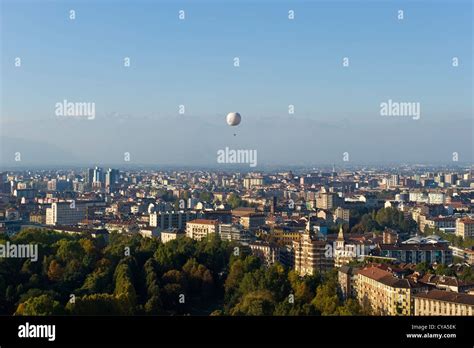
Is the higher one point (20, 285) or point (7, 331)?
point (7, 331)

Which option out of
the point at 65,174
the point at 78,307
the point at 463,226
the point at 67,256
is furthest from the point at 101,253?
the point at 65,174

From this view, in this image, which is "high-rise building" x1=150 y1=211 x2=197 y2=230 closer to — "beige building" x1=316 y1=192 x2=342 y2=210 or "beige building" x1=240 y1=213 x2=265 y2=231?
"beige building" x1=240 y1=213 x2=265 y2=231

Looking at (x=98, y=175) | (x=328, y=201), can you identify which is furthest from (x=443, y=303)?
(x=98, y=175)

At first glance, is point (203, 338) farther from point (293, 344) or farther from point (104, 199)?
point (104, 199)

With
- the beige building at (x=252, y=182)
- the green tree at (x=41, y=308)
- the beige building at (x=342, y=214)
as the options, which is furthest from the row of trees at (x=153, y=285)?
the beige building at (x=252, y=182)

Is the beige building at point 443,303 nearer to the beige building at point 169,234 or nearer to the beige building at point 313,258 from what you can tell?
the beige building at point 313,258

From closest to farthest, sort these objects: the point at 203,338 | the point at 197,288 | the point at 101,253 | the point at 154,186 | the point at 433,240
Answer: the point at 203,338, the point at 197,288, the point at 101,253, the point at 433,240, the point at 154,186
